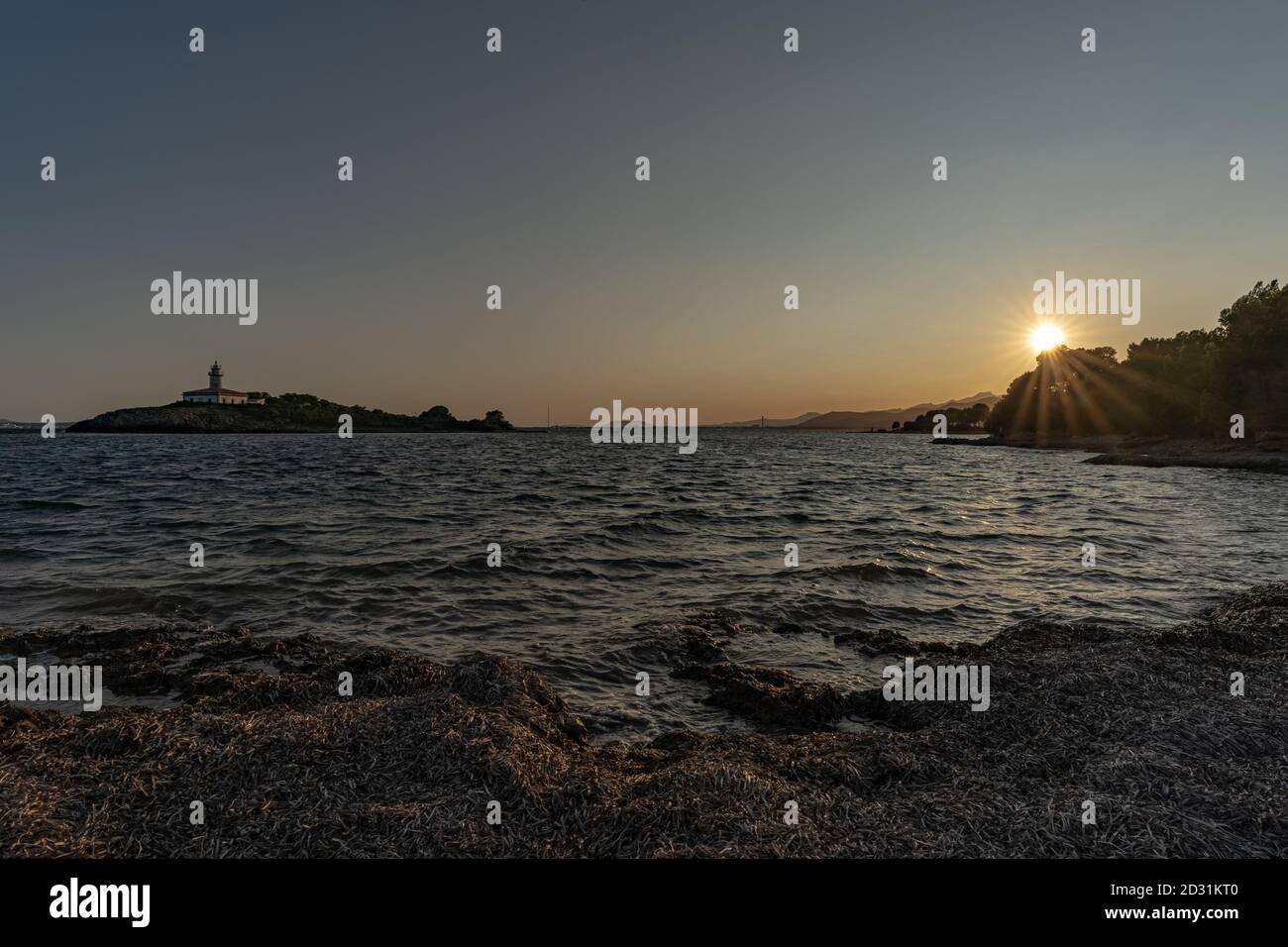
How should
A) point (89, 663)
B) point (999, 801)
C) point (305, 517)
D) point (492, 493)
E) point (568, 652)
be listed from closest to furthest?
point (999, 801) < point (89, 663) < point (568, 652) < point (305, 517) < point (492, 493)

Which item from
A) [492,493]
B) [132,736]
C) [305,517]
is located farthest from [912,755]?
[492,493]

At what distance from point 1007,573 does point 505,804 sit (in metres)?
19.0

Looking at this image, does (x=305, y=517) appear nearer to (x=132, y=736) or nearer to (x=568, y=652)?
(x=568, y=652)

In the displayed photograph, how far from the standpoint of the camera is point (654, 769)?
26.1ft

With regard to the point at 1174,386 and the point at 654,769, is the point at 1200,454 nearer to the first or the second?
the point at 1174,386

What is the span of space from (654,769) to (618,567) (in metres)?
13.0

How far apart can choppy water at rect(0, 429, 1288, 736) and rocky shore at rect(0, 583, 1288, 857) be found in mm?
2141

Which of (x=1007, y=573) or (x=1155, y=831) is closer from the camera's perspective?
(x=1155, y=831)

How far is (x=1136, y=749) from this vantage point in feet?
24.2

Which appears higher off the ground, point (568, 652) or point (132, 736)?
point (132, 736)

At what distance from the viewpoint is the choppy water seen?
46.2ft

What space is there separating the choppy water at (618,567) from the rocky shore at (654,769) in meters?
2.14

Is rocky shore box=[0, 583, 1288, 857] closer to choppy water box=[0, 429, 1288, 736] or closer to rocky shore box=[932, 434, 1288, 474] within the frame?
choppy water box=[0, 429, 1288, 736]

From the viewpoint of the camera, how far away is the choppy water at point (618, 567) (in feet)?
46.2
